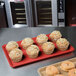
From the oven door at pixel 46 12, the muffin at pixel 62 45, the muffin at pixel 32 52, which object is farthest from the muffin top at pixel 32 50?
the oven door at pixel 46 12

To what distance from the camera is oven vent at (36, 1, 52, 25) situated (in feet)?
7.04

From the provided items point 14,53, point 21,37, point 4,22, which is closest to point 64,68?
point 14,53

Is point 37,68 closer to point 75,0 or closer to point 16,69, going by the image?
point 16,69

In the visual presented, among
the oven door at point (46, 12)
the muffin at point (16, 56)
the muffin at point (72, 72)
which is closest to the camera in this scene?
the muffin at point (72, 72)

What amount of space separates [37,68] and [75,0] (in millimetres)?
1424

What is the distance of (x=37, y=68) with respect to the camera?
93cm

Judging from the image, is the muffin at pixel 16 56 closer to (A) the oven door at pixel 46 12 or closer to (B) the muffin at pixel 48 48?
(B) the muffin at pixel 48 48

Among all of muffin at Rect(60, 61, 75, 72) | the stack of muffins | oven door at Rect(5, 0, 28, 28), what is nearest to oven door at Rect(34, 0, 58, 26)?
oven door at Rect(5, 0, 28, 28)

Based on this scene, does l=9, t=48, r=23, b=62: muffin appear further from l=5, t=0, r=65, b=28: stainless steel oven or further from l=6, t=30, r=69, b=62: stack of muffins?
l=5, t=0, r=65, b=28: stainless steel oven

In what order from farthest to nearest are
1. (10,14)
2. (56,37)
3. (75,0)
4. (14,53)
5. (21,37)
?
(10,14), (75,0), (21,37), (56,37), (14,53)

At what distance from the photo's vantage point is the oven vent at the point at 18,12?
7.22ft

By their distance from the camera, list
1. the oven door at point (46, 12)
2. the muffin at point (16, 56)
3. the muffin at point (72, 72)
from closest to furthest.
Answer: the muffin at point (72, 72)
the muffin at point (16, 56)
the oven door at point (46, 12)

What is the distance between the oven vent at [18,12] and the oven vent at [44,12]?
216 millimetres

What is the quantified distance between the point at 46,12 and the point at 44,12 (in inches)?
1.1
